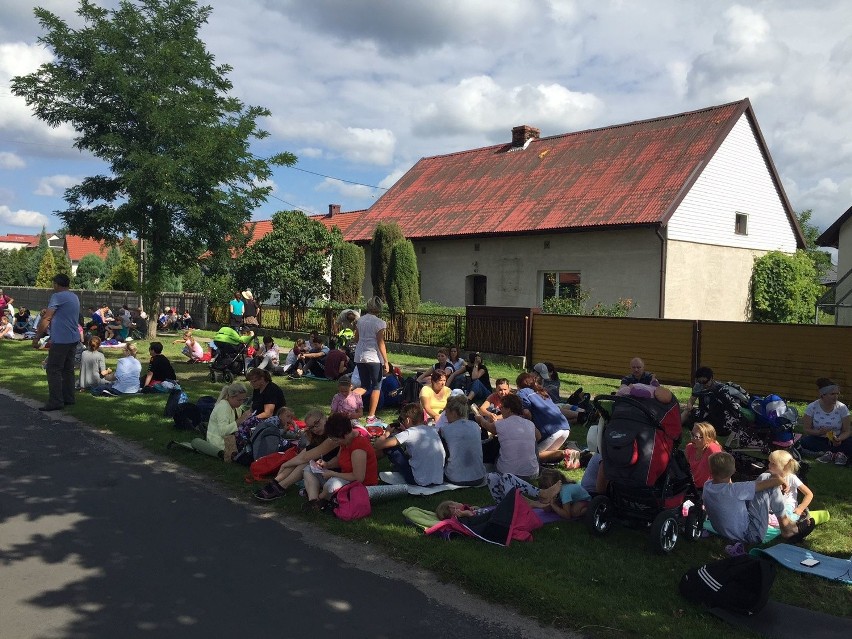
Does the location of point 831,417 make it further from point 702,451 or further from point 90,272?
point 90,272

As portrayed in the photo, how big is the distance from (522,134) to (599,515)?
1088 inches

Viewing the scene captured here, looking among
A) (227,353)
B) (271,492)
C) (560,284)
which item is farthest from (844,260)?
(271,492)

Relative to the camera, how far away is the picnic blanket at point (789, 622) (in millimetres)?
4281

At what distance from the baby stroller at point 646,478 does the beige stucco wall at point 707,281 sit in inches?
684

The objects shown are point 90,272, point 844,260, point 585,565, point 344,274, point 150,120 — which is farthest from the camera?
point 90,272

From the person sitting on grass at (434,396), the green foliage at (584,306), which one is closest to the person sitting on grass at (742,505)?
the person sitting on grass at (434,396)

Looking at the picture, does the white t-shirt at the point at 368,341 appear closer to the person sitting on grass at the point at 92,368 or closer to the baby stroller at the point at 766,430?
the baby stroller at the point at 766,430

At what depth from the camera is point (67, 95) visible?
71.1 ft

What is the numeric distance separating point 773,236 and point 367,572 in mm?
26145

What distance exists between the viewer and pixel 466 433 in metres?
7.55

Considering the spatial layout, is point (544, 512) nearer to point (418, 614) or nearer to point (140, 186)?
point (418, 614)

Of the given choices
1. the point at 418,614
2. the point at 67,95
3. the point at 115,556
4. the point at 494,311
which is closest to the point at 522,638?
the point at 418,614

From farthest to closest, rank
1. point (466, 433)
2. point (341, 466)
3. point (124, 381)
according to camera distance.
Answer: point (124, 381) → point (466, 433) → point (341, 466)

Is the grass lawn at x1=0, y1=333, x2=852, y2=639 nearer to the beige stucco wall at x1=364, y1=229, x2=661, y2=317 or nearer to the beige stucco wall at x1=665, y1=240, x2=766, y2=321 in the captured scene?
the beige stucco wall at x1=364, y1=229, x2=661, y2=317
